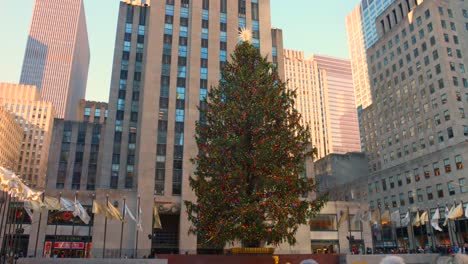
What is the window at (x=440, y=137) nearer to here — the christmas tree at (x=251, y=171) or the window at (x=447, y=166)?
the window at (x=447, y=166)

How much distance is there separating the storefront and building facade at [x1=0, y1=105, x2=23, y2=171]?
112606mm

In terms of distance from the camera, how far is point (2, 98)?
18200 centimetres

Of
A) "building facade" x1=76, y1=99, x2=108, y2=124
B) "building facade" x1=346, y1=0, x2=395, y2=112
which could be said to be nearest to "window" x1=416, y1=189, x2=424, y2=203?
"building facade" x1=76, y1=99, x2=108, y2=124

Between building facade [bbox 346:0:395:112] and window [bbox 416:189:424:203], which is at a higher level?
building facade [bbox 346:0:395:112]

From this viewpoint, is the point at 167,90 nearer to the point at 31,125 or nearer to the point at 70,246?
the point at 70,246

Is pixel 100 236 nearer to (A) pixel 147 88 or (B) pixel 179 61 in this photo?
(A) pixel 147 88

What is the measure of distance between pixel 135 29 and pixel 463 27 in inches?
2898

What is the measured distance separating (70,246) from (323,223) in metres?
36.4

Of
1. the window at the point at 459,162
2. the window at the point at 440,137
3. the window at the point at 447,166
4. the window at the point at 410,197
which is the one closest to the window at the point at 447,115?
the window at the point at 440,137

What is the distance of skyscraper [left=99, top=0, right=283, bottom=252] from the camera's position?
57.6 metres

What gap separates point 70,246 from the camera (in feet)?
172

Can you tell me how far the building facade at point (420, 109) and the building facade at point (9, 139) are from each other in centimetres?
12931

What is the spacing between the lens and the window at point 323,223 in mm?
60656

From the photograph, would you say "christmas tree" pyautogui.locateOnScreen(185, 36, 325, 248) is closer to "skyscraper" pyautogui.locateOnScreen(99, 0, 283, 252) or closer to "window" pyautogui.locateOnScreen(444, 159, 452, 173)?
"skyscraper" pyautogui.locateOnScreen(99, 0, 283, 252)
